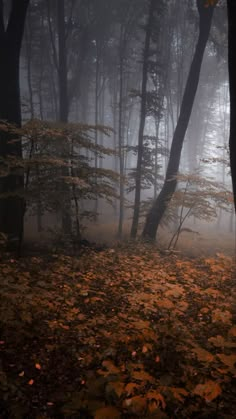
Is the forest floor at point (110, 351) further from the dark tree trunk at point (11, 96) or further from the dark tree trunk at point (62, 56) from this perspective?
the dark tree trunk at point (62, 56)

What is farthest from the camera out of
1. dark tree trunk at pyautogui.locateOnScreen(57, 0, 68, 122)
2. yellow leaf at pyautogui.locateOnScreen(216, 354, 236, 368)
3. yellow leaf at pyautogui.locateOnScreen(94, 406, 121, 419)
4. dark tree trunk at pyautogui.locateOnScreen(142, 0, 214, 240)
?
dark tree trunk at pyautogui.locateOnScreen(57, 0, 68, 122)

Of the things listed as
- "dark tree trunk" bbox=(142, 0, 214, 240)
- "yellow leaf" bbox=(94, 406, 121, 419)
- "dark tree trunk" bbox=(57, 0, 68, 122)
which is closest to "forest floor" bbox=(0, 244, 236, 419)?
"yellow leaf" bbox=(94, 406, 121, 419)

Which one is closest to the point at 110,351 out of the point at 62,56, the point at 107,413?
the point at 107,413

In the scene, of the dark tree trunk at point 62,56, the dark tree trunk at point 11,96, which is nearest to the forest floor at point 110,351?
the dark tree trunk at point 11,96

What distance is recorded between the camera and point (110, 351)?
329cm

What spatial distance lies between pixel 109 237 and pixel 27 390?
507 inches

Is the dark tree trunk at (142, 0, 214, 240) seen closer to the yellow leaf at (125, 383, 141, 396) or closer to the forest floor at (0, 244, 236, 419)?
the forest floor at (0, 244, 236, 419)

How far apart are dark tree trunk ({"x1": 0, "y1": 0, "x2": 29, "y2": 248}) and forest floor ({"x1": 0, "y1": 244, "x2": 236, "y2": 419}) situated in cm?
323

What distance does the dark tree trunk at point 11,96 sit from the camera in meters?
8.37

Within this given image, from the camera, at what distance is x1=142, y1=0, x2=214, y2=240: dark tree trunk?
1110cm

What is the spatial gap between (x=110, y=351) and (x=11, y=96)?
8.46 meters

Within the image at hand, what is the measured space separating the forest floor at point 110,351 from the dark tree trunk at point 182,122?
6426 mm

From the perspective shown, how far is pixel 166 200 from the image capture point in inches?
482

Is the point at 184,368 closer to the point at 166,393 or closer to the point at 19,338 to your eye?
the point at 166,393
